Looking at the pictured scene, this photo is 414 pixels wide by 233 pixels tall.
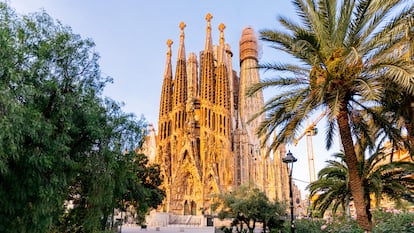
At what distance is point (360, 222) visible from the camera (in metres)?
8.84

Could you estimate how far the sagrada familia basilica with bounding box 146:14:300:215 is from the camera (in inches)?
1826

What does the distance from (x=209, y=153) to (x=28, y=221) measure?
132 ft

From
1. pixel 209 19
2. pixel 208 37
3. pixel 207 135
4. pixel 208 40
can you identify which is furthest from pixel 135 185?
pixel 209 19

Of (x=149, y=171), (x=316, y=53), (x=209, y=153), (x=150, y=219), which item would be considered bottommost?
(x=150, y=219)

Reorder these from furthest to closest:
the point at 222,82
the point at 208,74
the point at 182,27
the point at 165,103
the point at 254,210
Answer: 1. the point at 182,27
2. the point at 165,103
3. the point at 208,74
4. the point at 222,82
5. the point at 254,210

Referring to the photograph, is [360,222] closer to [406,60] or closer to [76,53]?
[406,60]

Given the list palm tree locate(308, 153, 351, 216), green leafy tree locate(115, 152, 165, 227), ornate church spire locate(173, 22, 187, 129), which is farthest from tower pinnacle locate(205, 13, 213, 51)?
palm tree locate(308, 153, 351, 216)

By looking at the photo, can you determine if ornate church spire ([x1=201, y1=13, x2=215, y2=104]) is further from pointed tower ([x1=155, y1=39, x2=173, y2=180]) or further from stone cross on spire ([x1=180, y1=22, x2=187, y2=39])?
pointed tower ([x1=155, y1=39, x2=173, y2=180])

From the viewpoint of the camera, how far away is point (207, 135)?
49000 millimetres

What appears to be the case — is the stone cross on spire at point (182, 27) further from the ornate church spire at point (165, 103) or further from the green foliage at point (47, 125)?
the green foliage at point (47, 125)

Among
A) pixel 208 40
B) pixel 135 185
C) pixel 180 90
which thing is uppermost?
pixel 208 40

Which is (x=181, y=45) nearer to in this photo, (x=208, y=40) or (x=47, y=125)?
(x=208, y=40)

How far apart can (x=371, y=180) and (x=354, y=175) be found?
14.3 ft

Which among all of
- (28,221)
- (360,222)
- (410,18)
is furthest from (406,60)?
(28,221)
